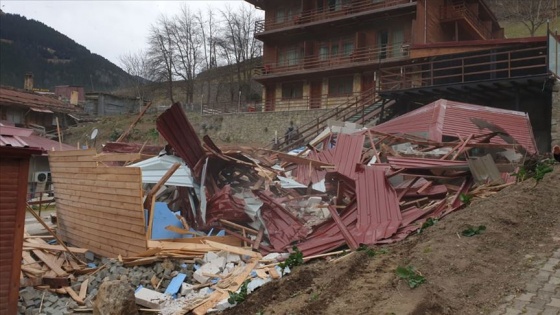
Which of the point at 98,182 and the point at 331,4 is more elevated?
the point at 331,4

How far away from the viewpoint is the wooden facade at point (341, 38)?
25.9 m

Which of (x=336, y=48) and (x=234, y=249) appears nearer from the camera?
(x=234, y=249)

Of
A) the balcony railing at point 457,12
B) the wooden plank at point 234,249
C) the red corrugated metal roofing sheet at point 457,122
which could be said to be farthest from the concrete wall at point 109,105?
the wooden plank at point 234,249

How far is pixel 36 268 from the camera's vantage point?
23.8ft

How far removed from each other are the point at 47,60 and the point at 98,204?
54.1 meters

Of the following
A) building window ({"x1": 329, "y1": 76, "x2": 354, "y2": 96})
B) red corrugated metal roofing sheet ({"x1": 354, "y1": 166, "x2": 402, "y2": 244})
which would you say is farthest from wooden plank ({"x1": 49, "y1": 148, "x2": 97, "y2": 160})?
building window ({"x1": 329, "y1": 76, "x2": 354, "y2": 96})

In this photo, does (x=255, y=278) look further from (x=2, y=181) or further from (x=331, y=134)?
(x=331, y=134)

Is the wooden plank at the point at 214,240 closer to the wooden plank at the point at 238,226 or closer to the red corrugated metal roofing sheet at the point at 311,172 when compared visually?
the wooden plank at the point at 238,226

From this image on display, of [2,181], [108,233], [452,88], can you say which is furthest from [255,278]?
[452,88]

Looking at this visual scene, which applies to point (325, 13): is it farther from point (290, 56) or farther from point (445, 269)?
point (445, 269)

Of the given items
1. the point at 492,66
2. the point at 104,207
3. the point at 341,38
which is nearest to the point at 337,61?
the point at 341,38

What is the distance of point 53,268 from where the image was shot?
7.25 meters

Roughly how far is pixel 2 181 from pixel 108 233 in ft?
8.06

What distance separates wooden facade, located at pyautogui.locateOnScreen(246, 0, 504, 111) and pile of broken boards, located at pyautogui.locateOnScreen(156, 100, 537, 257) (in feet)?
47.3
